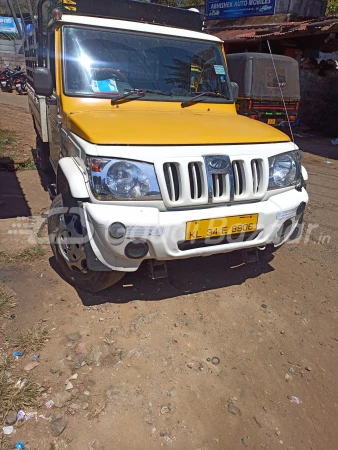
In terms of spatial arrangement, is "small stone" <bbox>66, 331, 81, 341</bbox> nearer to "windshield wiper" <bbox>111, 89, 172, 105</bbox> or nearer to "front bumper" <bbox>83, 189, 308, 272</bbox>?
"front bumper" <bbox>83, 189, 308, 272</bbox>

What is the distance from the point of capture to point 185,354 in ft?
8.43

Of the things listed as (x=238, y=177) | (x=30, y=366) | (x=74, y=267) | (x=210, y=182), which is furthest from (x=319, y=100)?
(x=30, y=366)

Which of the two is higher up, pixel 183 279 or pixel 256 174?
pixel 256 174

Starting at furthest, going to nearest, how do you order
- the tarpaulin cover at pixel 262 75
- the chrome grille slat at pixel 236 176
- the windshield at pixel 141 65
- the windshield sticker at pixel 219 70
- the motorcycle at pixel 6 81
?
the motorcycle at pixel 6 81
the tarpaulin cover at pixel 262 75
the windshield sticker at pixel 219 70
the windshield at pixel 141 65
the chrome grille slat at pixel 236 176

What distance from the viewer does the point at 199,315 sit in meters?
2.96

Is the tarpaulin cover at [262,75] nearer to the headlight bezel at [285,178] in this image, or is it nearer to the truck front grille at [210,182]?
the headlight bezel at [285,178]

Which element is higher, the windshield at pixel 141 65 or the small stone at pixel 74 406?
the windshield at pixel 141 65

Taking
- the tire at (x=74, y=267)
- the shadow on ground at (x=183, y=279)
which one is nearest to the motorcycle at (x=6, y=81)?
the shadow on ground at (x=183, y=279)

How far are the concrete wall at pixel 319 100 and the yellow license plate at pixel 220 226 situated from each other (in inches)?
467

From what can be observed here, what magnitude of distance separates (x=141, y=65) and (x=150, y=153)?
142 cm

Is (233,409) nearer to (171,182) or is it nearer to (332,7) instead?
(171,182)

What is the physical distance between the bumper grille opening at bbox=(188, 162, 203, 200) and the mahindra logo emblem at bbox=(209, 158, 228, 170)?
9cm

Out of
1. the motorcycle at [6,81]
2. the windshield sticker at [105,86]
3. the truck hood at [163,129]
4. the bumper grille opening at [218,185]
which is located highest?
the windshield sticker at [105,86]

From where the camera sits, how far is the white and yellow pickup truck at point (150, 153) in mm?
2465
